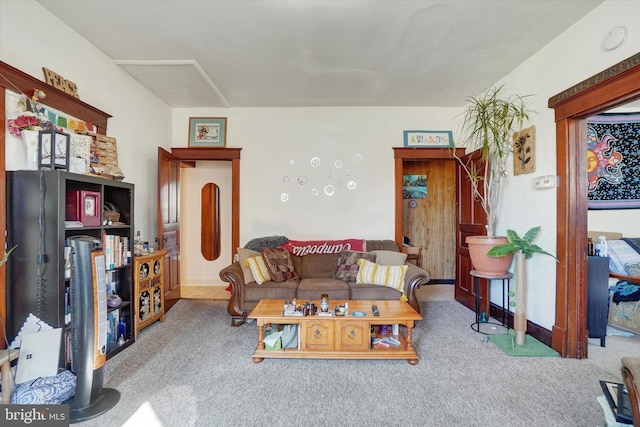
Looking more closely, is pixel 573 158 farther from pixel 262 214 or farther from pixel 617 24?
pixel 262 214

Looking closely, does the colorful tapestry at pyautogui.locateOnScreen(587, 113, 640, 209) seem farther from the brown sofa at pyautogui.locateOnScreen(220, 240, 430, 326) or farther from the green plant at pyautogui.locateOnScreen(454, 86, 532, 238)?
the brown sofa at pyautogui.locateOnScreen(220, 240, 430, 326)

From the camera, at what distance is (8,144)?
200 centimetres

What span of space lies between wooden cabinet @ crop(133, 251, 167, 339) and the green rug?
11.4 feet

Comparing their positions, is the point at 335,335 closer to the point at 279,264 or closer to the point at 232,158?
the point at 279,264

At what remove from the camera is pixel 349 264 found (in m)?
3.66

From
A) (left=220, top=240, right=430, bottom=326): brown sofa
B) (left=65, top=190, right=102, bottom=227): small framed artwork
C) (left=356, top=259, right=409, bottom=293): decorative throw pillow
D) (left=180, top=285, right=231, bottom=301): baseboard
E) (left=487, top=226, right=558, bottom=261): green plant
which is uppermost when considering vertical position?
(left=65, top=190, right=102, bottom=227): small framed artwork

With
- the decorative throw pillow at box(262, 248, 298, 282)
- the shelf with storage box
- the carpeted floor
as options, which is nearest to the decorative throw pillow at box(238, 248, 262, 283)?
the decorative throw pillow at box(262, 248, 298, 282)

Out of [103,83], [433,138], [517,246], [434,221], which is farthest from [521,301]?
[103,83]

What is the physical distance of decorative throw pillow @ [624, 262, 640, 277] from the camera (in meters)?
3.13

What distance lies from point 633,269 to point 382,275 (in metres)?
2.69

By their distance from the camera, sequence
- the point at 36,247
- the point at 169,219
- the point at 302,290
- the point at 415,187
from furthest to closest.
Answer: the point at 415,187, the point at 169,219, the point at 302,290, the point at 36,247

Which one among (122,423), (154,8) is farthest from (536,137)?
(122,423)
